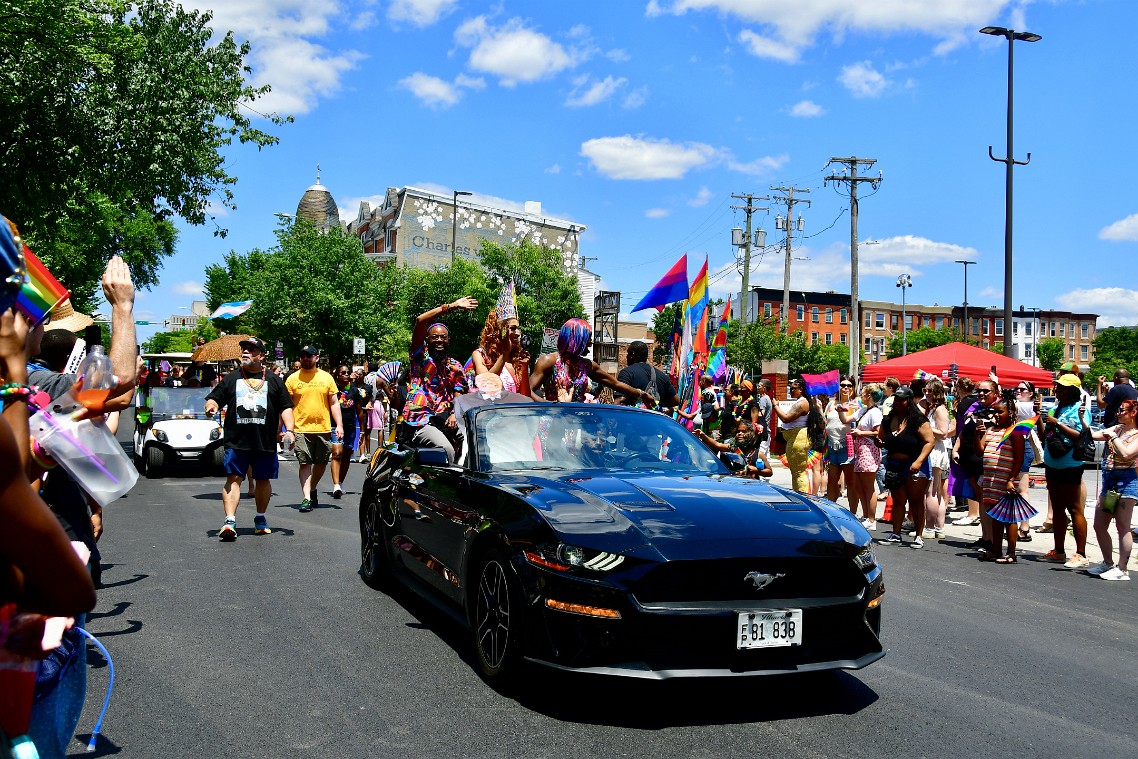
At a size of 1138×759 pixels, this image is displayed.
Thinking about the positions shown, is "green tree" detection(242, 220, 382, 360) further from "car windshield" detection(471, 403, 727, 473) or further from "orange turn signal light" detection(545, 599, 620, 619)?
"orange turn signal light" detection(545, 599, 620, 619)

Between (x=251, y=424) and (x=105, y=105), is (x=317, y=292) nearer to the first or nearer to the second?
(x=105, y=105)

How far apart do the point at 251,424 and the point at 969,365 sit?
658 inches

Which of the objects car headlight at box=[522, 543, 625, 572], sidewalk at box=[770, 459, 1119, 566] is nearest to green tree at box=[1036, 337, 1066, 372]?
sidewalk at box=[770, 459, 1119, 566]

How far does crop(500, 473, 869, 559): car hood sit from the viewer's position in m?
4.10

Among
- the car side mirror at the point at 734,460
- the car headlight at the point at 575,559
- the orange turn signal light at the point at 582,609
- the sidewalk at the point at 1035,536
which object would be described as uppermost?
the car side mirror at the point at 734,460

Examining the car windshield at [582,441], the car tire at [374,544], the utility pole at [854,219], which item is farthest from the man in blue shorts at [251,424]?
the utility pole at [854,219]

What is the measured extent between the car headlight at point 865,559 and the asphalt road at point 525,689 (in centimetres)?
66

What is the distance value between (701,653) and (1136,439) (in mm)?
6278

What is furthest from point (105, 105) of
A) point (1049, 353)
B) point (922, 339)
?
point (1049, 353)

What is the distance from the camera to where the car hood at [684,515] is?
410 centimetres

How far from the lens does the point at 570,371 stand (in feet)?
30.7

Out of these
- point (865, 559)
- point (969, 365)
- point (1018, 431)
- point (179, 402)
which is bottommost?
point (865, 559)

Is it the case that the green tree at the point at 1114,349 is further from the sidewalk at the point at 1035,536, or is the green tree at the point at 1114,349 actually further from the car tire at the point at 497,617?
the car tire at the point at 497,617

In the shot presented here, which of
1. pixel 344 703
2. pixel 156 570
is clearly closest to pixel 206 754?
pixel 344 703
